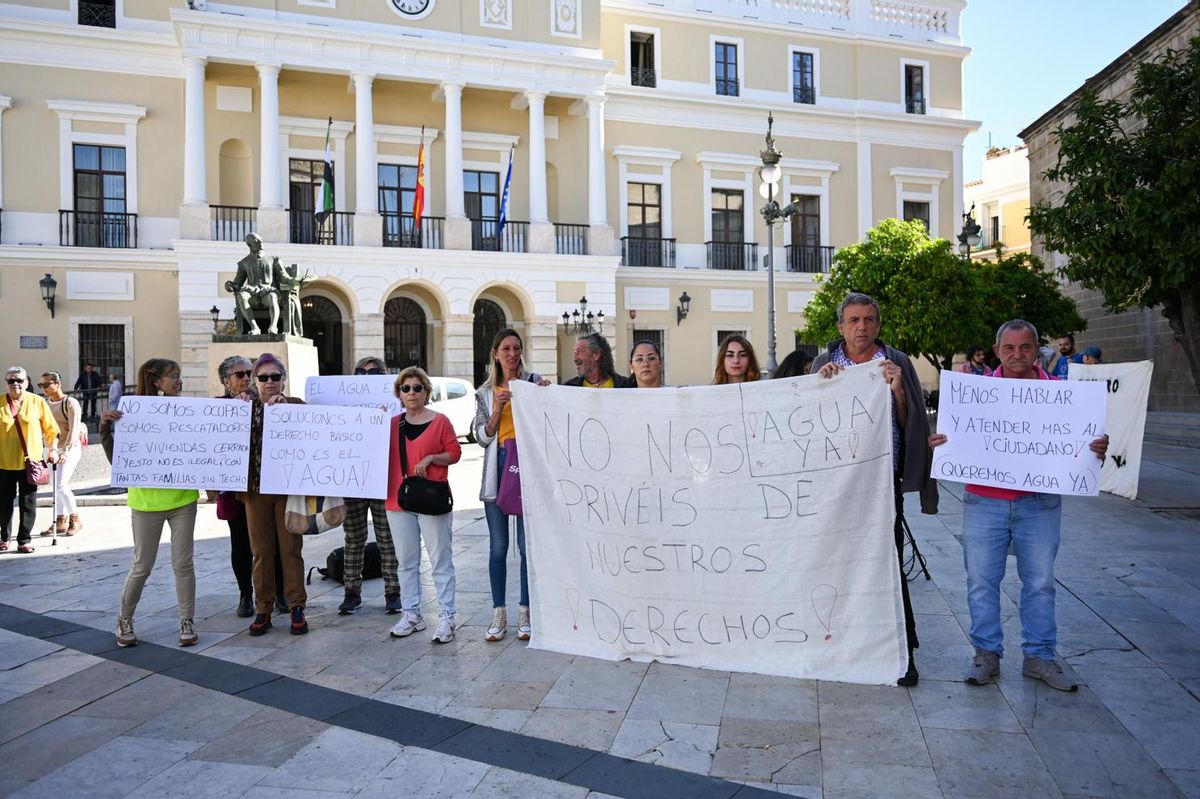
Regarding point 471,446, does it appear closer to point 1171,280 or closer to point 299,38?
point 299,38

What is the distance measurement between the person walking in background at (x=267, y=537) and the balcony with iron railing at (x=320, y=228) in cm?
2028

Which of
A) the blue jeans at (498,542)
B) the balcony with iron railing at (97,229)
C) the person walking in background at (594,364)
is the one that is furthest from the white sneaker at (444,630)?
the balcony with iron railing at (97,229)

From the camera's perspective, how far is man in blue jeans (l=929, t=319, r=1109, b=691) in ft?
14.5

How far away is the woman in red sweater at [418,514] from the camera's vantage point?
555cm

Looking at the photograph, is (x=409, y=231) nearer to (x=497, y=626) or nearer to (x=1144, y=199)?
(x=1144, y=199)

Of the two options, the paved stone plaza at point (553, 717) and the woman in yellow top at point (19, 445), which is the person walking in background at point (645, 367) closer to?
the paved stone plaza at point (553, 717)

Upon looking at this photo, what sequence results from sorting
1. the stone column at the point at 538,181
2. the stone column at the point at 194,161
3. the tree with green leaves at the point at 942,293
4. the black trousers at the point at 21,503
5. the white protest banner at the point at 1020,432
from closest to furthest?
the white protest banner at the point at 1020,432, the black trousers at the point at 21,503, the tree with green leaves at the point at 942,293, the stone column at the point at 194,161, the stone column at the point at 538,181

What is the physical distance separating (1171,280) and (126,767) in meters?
8.83

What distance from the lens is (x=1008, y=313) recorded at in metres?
21.0

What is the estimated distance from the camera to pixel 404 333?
28.3 metres

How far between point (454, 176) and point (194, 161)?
23.2ft

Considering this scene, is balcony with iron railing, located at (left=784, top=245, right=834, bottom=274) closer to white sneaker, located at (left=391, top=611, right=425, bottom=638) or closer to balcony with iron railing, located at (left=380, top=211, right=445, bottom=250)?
balcony with iron railing, located at (left=380, top=211, right=445, bottom=250)

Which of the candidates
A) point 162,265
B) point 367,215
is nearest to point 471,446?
point 367,215

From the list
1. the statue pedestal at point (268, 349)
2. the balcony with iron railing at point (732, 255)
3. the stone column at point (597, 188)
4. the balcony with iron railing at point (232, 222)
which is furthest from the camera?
the balcony with iron railing at point (732, 255)
